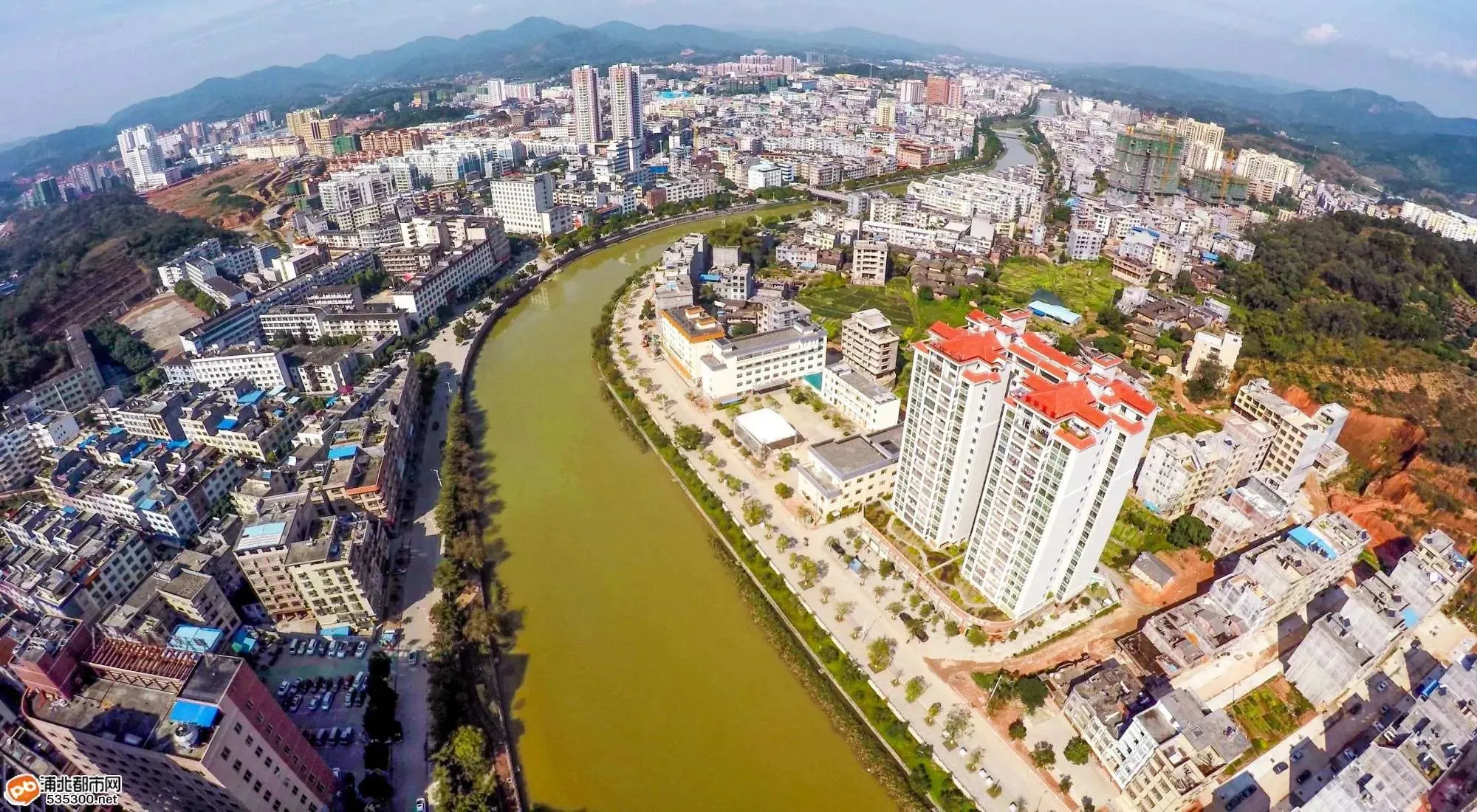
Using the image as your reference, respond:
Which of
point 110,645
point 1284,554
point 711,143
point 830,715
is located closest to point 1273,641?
point 1284,554

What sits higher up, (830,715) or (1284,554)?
(1284,554)

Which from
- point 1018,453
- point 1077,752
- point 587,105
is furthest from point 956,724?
point 587,105

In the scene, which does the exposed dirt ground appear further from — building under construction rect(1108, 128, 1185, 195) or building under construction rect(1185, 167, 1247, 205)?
building under construction rect(1185, 167, 1247, 205)

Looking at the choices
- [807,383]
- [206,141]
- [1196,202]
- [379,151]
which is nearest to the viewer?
[807,383]

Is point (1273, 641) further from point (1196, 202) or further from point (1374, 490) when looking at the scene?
point (1196, 202)

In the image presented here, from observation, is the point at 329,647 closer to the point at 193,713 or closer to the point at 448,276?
the point at 193,713

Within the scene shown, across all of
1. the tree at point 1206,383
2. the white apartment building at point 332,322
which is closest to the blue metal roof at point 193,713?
the white apartment building at point 332,322

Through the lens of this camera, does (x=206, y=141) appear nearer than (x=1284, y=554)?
No

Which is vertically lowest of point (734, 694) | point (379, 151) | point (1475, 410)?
point (734, 694)
